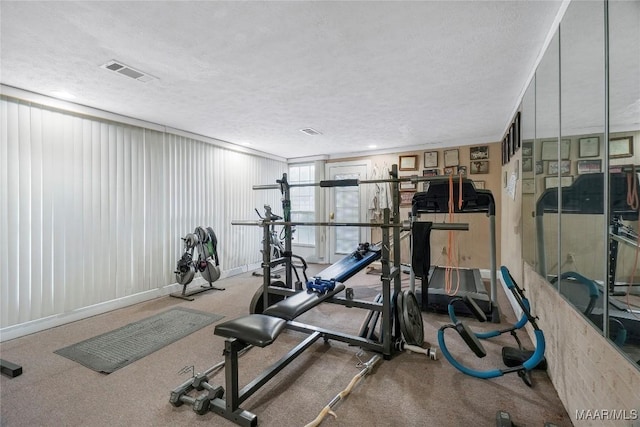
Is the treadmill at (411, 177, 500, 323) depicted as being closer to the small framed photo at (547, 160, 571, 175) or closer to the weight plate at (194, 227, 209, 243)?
the small framed photo at (547, 160, 571, 175)

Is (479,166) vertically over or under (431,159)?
under

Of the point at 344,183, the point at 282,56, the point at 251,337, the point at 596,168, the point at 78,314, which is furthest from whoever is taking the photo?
the point at 78,314

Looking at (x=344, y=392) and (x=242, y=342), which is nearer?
(x=242, y=342)

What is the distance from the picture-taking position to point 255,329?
157cm

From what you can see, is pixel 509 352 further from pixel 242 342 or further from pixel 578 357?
Result: pixel 242 342

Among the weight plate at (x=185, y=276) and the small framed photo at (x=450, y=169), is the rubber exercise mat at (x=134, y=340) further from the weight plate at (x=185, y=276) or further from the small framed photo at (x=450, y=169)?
the small framed photo at (x=450, y=169)

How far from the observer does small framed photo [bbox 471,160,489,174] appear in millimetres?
4965

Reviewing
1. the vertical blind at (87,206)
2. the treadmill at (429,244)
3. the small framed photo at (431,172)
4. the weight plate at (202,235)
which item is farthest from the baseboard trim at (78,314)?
the small framed photo at (431,172)

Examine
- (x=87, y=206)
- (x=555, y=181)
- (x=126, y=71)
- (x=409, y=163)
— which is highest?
(x=126, y=71)

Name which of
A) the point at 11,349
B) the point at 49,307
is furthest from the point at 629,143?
the point at 49,307

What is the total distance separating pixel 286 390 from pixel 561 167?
7.50 feet

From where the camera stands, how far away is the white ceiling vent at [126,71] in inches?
A: 90.8

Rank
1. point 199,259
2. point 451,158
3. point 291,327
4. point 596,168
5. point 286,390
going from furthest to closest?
point 451,158, point 199,259, point 291,327, point 286,390, point 596,168

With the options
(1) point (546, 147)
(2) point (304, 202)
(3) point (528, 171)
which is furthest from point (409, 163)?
(1) point (546, 147)
